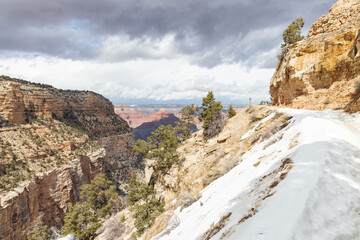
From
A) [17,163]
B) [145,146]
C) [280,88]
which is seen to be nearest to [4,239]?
[17,163]

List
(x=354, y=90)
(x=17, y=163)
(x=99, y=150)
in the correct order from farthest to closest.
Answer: (x=99, y=150) → (x=17, y=163) → (x=354, y=90)

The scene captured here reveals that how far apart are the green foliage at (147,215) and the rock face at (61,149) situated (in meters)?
28.5

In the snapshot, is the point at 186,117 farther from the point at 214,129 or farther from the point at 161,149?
the point at 161,149

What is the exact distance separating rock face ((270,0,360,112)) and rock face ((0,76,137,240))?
4791 cm

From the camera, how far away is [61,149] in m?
50.3

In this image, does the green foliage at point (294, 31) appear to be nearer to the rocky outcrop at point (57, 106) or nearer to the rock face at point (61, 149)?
the rock face at point (61, 149)

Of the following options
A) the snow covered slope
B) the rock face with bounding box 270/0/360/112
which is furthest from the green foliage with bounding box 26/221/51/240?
the rock face with bounding box 270/0/360/112

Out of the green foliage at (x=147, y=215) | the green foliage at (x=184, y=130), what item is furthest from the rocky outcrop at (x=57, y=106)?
the green foliage at (x=147, y=215)

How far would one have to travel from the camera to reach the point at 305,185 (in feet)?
13.8

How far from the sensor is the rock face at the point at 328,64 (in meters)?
14.2

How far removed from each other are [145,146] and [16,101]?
4535 centimetres

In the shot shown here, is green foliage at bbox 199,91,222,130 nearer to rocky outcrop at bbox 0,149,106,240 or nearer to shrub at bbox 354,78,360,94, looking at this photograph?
shrub at bbox 354,78,360,94

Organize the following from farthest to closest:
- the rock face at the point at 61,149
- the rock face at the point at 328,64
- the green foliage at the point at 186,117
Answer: the green foliage at the point at 186,117 < the rock face at the point at 61,149 < the rock face at the point at 328,64

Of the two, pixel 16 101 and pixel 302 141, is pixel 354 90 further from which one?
pixel 16 101
